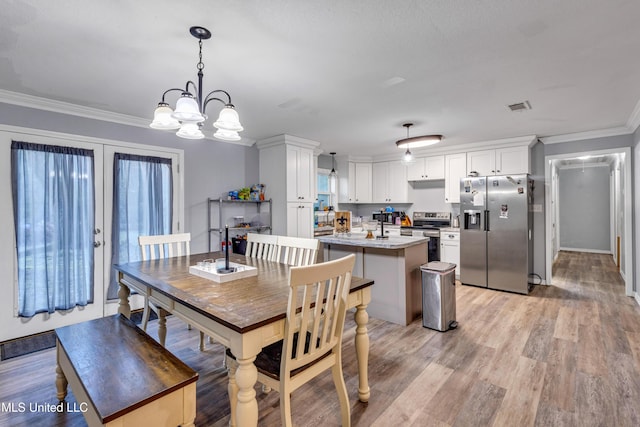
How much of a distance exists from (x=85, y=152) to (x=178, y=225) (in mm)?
1304

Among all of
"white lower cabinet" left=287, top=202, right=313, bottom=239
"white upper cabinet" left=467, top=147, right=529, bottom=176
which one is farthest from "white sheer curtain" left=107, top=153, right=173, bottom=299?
"white upper cabinet" left=467, top=147, right=529, bottom=176

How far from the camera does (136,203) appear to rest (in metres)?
3.75

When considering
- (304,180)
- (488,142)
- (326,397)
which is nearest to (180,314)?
(326,397)

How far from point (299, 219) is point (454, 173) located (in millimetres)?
2893

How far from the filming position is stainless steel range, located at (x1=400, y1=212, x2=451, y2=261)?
17.6 ft

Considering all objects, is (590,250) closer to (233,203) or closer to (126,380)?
(233,203)

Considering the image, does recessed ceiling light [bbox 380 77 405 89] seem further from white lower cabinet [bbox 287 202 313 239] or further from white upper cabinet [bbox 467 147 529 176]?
white upper cabinet [bbox 467 147 529 176]

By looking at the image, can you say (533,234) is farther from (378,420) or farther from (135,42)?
(135,42)

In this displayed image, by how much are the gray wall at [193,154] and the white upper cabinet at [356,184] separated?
2.05 meters

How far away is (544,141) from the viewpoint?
481cm

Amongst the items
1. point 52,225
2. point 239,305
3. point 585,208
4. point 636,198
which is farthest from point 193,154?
point 585,208

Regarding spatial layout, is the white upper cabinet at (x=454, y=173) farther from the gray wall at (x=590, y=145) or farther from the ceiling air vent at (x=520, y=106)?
the ceiling air vent at (x=520, y=106)

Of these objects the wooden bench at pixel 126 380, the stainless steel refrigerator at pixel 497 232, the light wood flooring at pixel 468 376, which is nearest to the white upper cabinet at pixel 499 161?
the stainless steel refrigerator at pixel 497 232

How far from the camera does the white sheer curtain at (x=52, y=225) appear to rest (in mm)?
3023
